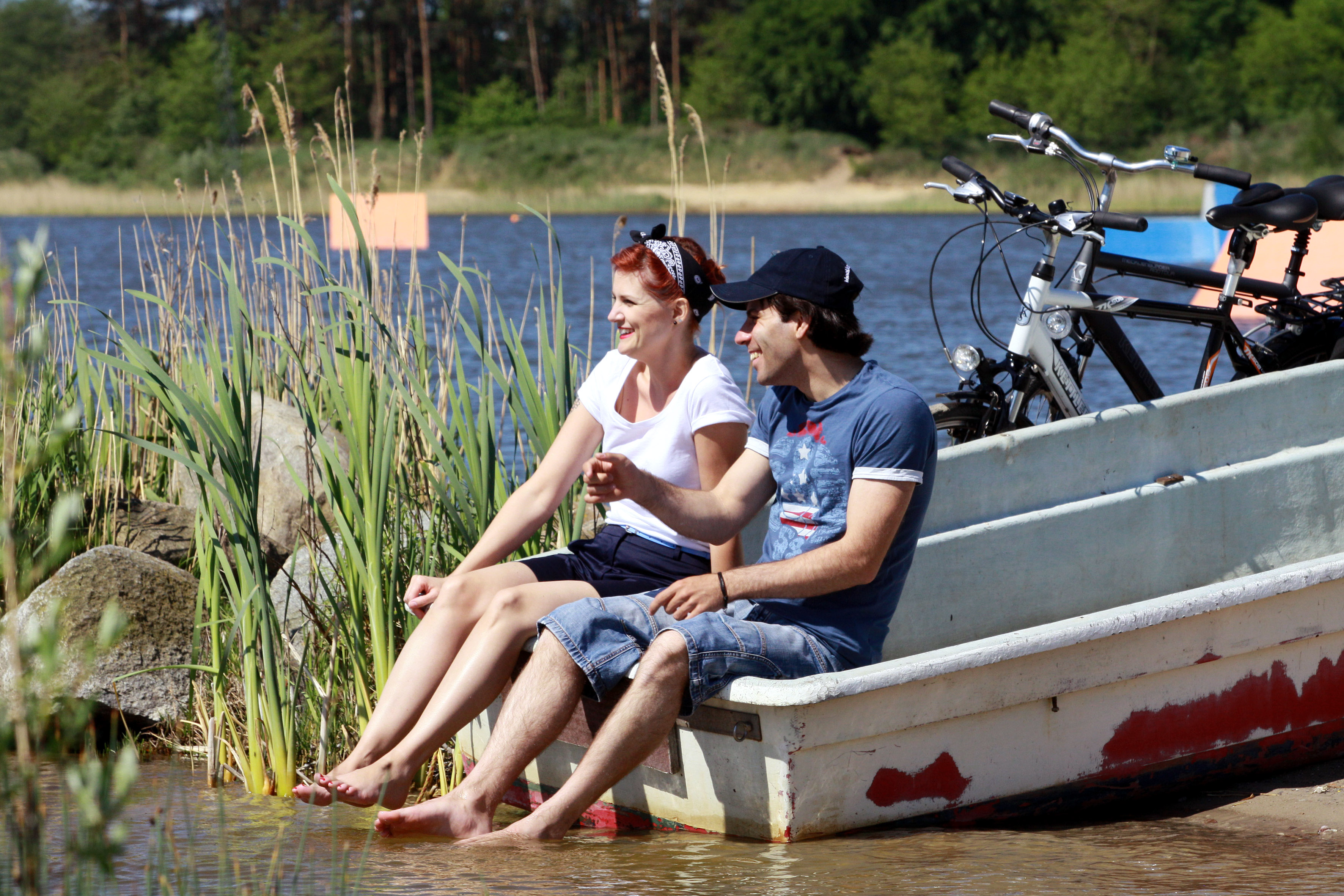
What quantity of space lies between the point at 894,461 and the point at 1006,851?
76 centimetres

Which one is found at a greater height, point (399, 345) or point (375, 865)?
point (399, 345)

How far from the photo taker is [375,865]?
2.70 meters

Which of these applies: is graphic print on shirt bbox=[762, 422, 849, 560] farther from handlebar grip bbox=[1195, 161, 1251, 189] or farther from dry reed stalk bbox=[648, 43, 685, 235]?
handlebar grip bbox=[1195, 161, 1251, 189]

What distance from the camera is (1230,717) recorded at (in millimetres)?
3107

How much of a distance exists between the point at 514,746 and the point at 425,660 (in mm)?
325

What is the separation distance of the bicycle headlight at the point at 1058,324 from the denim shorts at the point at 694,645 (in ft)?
5.92

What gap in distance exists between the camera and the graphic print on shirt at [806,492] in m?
2.88

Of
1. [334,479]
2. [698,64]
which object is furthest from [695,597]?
[698,64]

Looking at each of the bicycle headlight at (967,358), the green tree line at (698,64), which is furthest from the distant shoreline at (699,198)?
the bicycle headlight at (967,358)

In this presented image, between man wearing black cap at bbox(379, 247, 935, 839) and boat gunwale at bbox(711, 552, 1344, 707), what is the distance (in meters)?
0.10

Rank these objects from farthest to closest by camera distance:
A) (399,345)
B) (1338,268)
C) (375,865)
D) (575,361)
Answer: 1. (1338,268)
2. (575,361)
3. (399,345)
4. (375,865)

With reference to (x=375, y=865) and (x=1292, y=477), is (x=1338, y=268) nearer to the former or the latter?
(x=1292, y=477)

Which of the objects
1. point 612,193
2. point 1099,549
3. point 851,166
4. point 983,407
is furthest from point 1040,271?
point 851,166

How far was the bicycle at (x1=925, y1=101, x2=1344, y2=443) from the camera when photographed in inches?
170
